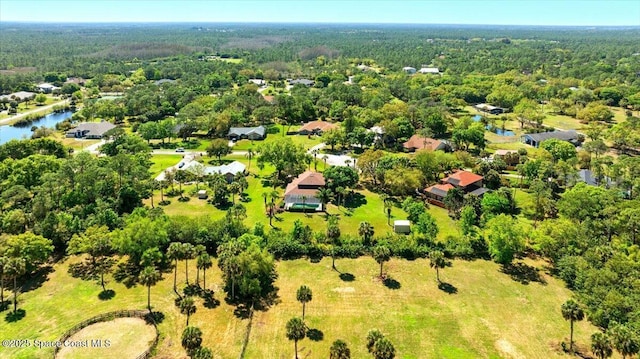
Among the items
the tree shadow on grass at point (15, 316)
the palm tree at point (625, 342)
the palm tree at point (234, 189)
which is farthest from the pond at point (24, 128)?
the palm tree at point (625, 342)

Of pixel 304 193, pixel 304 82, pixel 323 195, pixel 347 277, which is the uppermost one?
pixel 304 82

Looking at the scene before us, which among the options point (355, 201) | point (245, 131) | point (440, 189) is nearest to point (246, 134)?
point (245, 131)

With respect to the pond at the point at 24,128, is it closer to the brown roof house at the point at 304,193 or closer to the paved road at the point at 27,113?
the paved road at the point at 27,113

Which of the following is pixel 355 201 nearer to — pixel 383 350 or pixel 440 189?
pixel 440 189

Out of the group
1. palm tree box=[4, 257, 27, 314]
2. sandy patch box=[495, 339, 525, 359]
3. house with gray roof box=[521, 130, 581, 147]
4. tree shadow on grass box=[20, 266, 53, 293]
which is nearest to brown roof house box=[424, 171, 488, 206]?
sandy patch box=[495, 339, 525, 359]

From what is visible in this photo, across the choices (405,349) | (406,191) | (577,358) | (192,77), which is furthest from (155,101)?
(577,358)

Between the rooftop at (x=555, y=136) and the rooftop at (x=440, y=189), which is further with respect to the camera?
the rooftop at (x=555, y=136)
